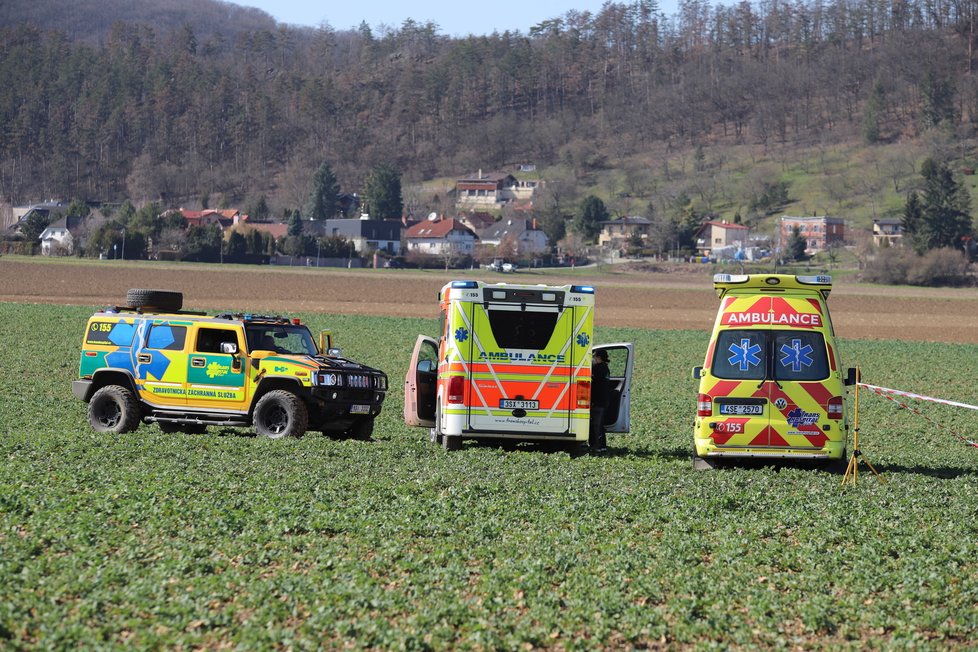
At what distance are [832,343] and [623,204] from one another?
485 ft

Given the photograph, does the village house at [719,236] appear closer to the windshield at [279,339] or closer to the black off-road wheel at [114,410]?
the windshield at [279,339]

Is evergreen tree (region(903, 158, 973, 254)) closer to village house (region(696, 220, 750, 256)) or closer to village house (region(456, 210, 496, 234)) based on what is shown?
village house (region(696, 220, 750, 256))

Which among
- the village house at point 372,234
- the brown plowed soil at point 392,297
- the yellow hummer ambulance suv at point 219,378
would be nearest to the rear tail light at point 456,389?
the yellow hummer ambulance suv at point 219,378

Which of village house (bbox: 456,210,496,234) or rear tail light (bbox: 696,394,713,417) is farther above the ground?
Result: village house (bbox: 456,210,496,234)

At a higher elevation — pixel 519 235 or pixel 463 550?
pixel 519 235

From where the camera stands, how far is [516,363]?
17625 mm

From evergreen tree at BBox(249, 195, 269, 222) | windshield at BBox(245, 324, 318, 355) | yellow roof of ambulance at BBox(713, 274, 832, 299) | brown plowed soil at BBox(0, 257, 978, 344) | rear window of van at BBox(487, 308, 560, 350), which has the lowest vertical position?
brown plowed soil at BBox(0, 257, 978, 344)

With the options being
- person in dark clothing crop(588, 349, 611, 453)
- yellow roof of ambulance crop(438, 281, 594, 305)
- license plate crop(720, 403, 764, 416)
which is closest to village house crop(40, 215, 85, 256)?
person in dark clothing crop(588, 349, 611, 453)

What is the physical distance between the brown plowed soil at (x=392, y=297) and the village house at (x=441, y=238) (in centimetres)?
4870

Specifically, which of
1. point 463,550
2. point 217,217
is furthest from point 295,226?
point 463,550

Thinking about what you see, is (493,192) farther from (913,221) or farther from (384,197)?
(913,221)

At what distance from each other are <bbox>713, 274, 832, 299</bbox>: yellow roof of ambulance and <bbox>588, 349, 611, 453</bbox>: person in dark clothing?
305 cm

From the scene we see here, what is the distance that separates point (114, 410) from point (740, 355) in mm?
10369

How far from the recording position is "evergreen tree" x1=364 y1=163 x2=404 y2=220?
15762 cm
